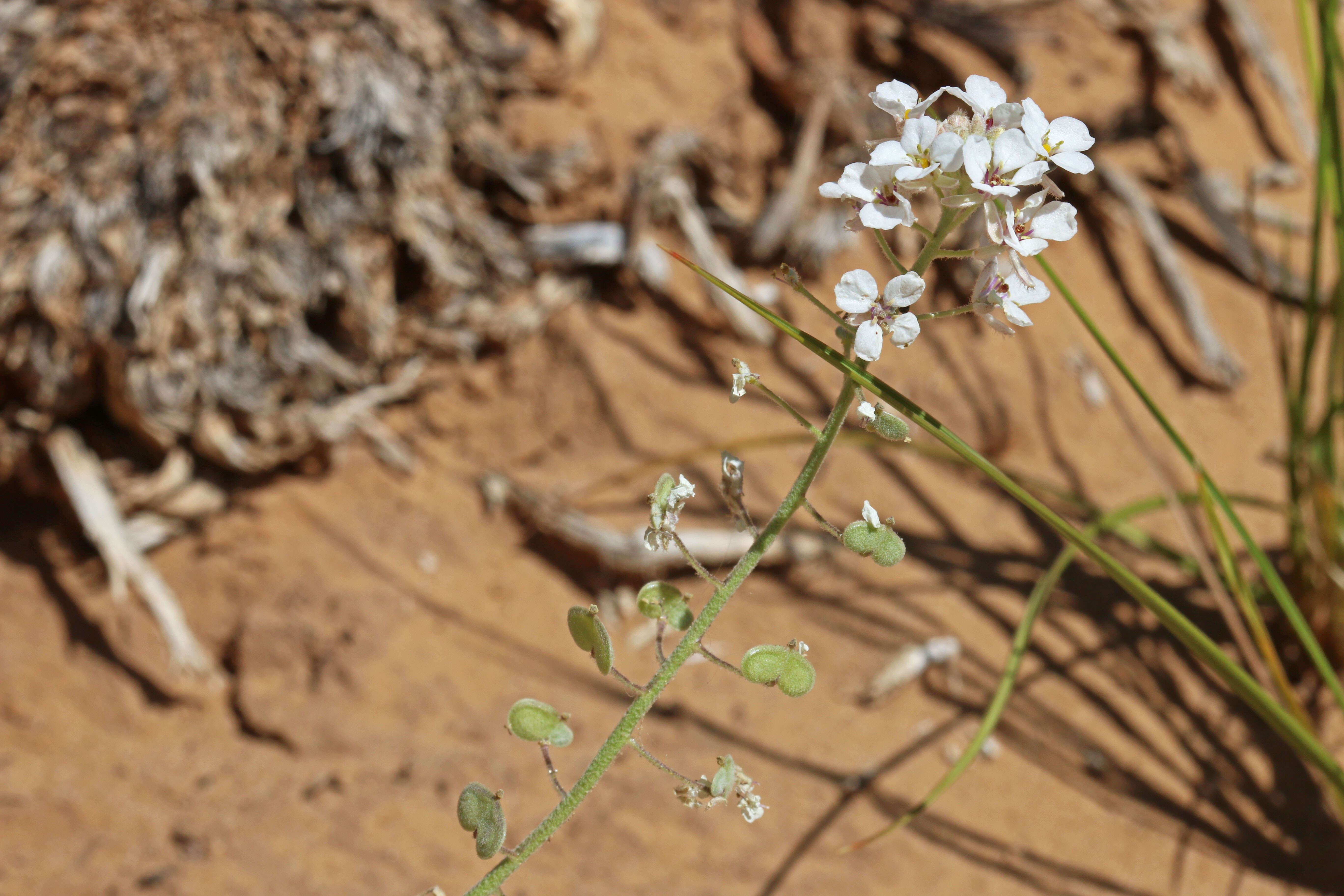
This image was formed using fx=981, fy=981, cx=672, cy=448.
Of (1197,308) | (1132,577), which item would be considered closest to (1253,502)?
(1132,577)

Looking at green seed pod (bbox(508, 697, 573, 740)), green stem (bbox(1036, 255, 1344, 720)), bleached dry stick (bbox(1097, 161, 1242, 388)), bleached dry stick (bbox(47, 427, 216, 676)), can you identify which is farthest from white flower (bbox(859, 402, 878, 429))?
bleached dry stick (bbox(1097, 161, 1242, 388))

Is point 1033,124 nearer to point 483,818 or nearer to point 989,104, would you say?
point 989,104

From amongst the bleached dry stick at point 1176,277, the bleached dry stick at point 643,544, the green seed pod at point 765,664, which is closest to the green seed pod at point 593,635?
the green seed pod at point 765,664

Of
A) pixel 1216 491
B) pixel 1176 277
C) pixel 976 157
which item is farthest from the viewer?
pixel 1176 277

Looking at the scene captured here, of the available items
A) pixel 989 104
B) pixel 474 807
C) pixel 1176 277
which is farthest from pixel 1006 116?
pixel 1176 277

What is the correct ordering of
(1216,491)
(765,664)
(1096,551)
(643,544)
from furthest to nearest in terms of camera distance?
(643,544) → (1216,491) → (1096,551) → (765,664)

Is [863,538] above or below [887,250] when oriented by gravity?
below
